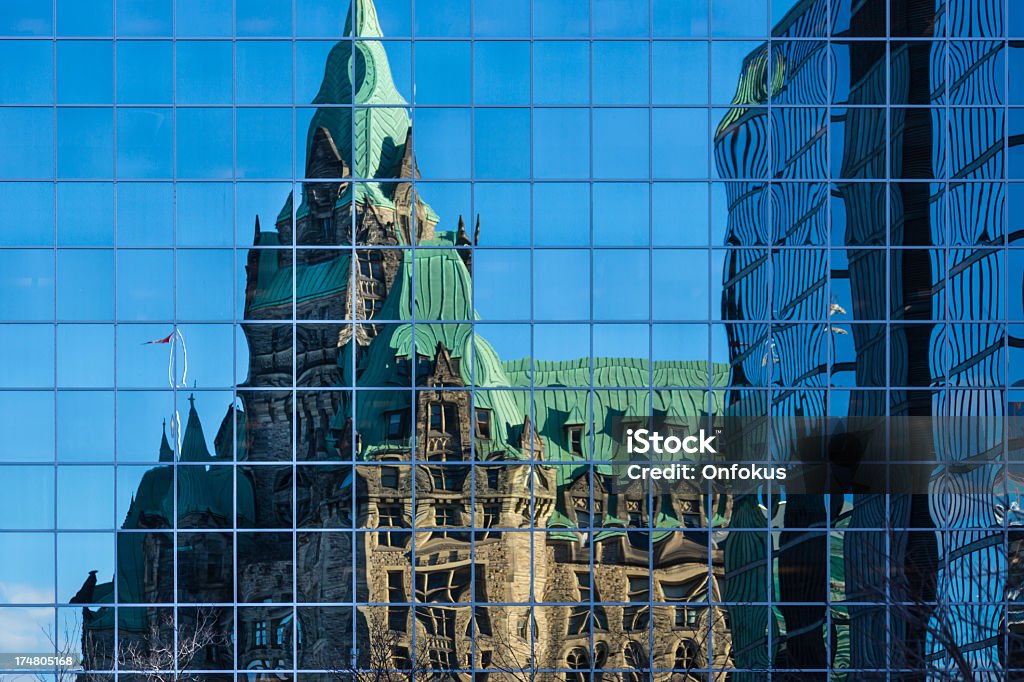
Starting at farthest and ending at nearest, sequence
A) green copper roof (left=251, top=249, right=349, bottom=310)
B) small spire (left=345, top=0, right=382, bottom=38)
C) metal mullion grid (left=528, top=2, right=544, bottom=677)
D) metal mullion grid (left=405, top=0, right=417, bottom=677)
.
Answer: small spire (left=345, top=0, right=382, bottom=38) → green copper roof (left=251, top=249, right=349, bottom=310) → metal mullion grid (left=528, top=2, right=544, bottom=677) → metal mullion grid (left=405, top=0, right=417, bottom=677)

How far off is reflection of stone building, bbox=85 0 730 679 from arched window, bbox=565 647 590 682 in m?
0.03

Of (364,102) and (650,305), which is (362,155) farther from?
(650,305)

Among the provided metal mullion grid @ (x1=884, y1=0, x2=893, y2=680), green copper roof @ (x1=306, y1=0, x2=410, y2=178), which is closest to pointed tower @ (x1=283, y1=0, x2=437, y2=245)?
green copper roof @ (x1=306, y1=0, x2=410, y2=178)

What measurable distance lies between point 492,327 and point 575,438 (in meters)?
2.93

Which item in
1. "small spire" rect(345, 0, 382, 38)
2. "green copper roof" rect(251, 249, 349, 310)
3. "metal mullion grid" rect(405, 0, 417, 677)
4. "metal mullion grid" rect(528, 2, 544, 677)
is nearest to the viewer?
"metal mullion grid" rect(405, 0, 417, 677)

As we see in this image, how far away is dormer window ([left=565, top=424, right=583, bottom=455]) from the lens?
21578 mm

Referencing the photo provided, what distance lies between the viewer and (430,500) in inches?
846

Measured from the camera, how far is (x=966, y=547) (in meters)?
21.5

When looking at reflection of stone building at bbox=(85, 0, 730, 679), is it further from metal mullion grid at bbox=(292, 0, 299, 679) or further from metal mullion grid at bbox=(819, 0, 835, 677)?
metal mullion grid at bbox=(819, 0, 835, 677)

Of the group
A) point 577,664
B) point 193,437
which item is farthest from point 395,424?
point 577,664

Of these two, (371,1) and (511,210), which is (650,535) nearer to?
(511,210)

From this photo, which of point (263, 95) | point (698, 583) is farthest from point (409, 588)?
point (263, 95)

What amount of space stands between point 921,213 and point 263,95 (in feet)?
46.7
